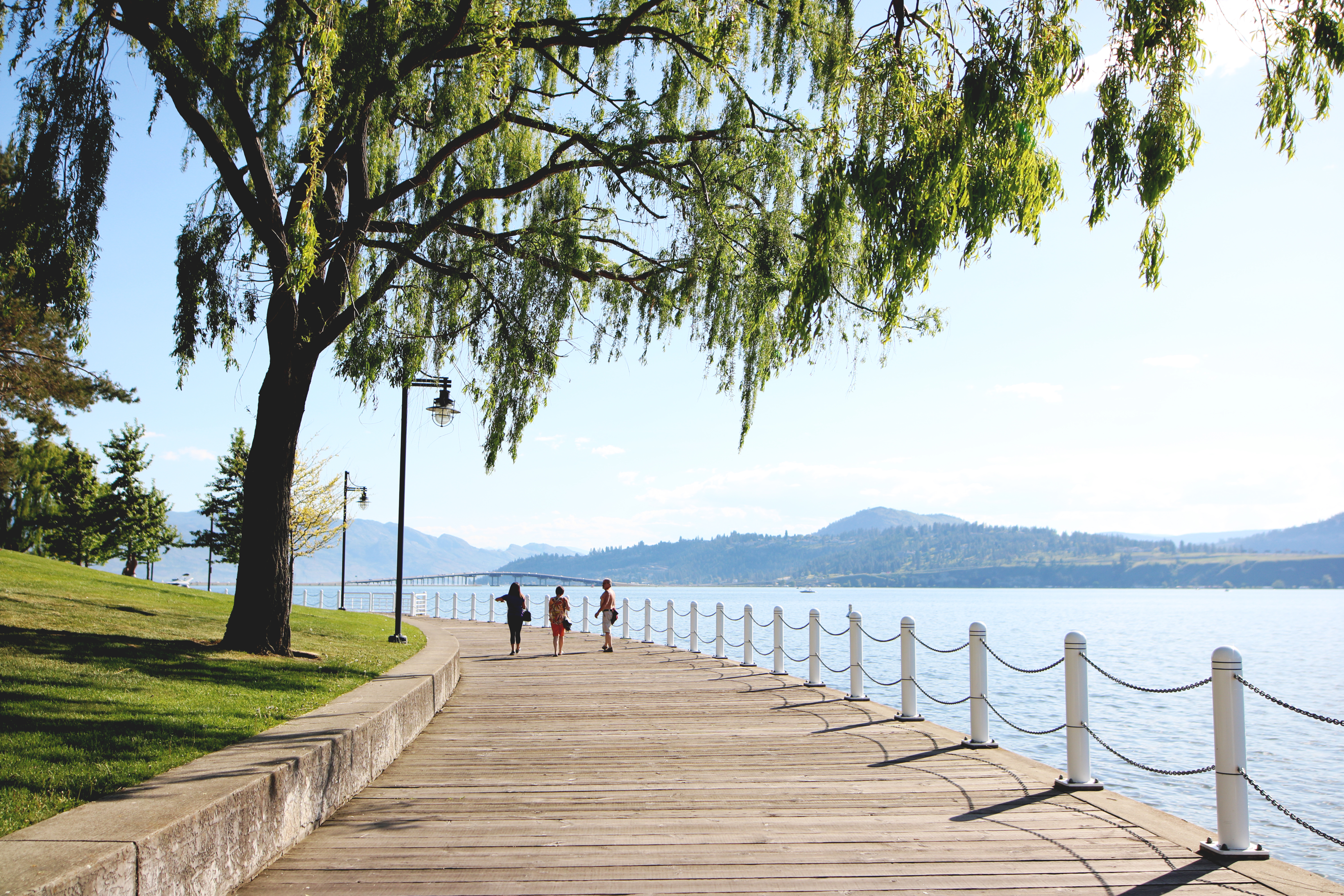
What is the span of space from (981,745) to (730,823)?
3.74 metres

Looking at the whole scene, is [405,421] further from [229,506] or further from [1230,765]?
[229,506]

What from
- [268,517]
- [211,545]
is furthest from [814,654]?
[211,545]

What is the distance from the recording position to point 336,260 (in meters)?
13.3

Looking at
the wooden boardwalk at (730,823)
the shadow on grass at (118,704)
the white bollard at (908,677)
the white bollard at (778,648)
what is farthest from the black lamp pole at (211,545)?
the white bollard at (908,677)

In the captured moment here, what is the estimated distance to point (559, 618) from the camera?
66.6ft

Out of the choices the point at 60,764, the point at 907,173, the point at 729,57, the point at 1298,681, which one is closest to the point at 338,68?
the point at 729,57

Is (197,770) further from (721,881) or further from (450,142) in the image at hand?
(450,142)

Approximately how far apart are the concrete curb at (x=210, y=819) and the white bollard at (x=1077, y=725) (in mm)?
5484

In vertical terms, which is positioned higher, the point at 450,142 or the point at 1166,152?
the point at 450,142

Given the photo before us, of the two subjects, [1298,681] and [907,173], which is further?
[1298,681]

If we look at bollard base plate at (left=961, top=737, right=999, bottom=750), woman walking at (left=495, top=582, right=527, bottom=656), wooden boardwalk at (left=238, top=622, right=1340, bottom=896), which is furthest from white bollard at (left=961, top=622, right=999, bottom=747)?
woman walking at (left=495, top=582, right=527, bottom=656)

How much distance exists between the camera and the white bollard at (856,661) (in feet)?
39.7

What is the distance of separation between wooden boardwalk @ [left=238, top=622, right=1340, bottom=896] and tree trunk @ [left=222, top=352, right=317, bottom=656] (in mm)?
3353

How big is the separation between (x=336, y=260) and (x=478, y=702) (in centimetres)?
666
